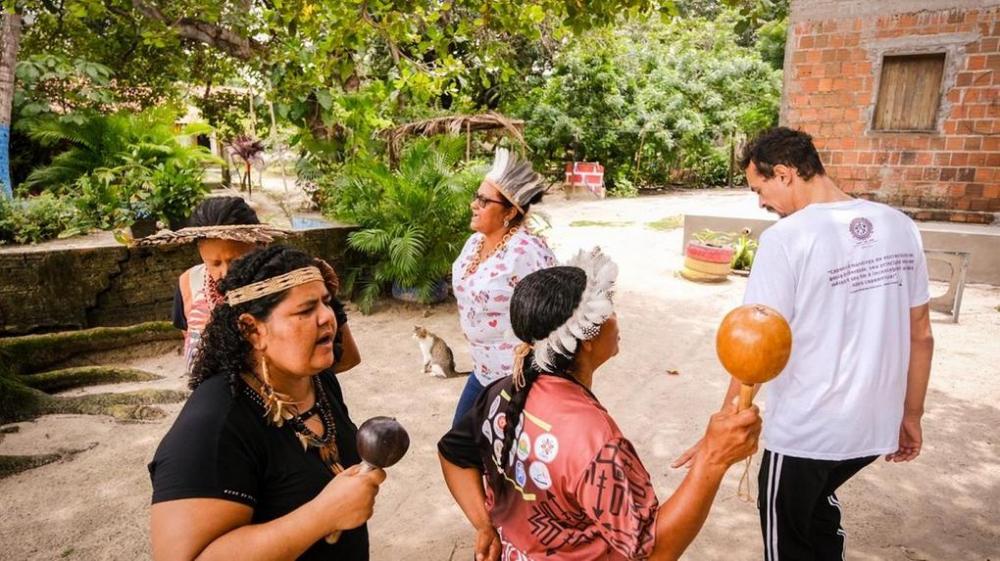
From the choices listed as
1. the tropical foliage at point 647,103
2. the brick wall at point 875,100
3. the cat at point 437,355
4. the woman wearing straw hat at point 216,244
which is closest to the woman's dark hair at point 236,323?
the woman wearing straw hat at point 216,244

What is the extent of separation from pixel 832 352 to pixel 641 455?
2233 millimetres

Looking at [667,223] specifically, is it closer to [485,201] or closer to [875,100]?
[875,100]

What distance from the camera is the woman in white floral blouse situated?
2.90 m

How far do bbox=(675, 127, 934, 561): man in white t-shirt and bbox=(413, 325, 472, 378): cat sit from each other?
362 cm

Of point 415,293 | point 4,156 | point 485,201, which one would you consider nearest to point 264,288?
point 485,201

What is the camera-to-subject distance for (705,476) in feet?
4.31

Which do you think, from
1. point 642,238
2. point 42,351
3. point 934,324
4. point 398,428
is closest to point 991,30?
point 934,324

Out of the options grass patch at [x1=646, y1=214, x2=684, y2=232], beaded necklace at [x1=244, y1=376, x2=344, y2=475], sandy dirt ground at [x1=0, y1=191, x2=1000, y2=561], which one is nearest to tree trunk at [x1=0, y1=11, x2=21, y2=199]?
sandy dirt ground at [x1=0, y1=191, x2=1000, y2=561]

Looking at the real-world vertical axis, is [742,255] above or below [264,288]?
below

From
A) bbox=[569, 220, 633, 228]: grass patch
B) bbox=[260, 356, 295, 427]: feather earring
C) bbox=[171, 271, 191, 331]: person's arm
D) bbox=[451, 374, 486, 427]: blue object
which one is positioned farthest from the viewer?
bbox=[569, 220, 633, 228]: grass patch

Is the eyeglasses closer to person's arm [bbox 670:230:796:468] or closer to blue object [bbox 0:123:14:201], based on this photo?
person's arm [bbox 670:230:796:468]

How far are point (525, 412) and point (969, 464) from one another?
13.1 feet

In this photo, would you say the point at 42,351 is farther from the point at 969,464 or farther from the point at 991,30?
the point at 991,30

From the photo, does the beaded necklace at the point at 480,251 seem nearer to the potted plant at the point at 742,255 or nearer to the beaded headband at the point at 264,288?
the beaded headband at the point at 264,288
